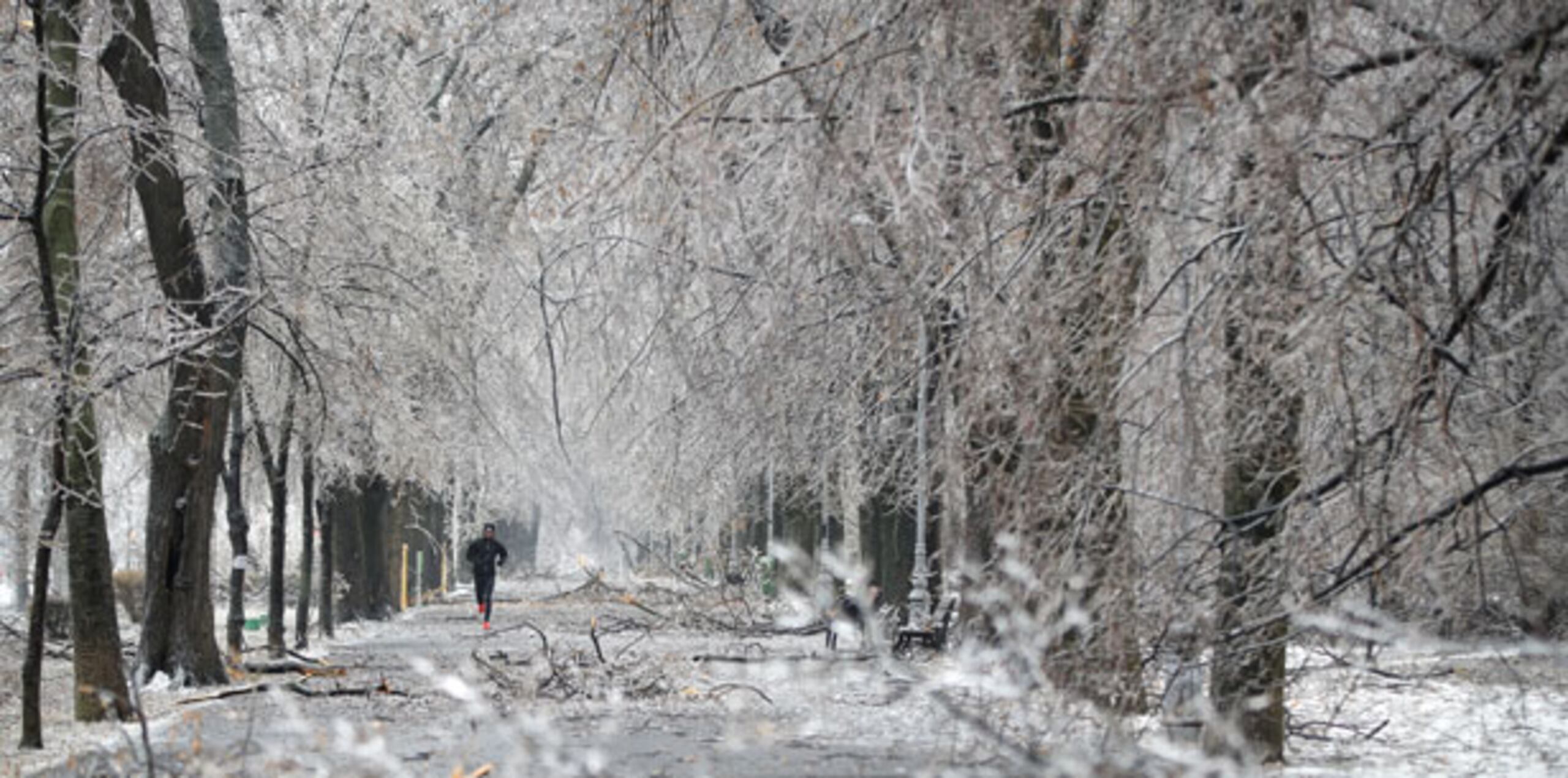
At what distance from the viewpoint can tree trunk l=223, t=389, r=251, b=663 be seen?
74.3ft

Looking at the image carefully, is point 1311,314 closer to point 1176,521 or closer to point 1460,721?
point 1176,521

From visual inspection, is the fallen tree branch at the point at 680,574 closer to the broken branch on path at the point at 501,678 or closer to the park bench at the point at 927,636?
the park bench at the point at 927,636

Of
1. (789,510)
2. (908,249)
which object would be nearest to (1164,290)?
(908,249)

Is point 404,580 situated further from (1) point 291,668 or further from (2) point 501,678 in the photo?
(2) point 501,678

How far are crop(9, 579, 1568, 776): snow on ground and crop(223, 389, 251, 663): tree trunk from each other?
1622mm

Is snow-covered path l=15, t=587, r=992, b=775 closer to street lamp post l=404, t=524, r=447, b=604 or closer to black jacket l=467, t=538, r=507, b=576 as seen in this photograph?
black jacket l=467, t=538, r=507, b=576

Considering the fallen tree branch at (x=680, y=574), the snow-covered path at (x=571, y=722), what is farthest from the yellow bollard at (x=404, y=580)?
the snow-covered path at (x=571, y=722)

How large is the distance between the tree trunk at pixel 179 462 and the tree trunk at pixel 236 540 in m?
3.36

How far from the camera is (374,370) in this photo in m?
19.8

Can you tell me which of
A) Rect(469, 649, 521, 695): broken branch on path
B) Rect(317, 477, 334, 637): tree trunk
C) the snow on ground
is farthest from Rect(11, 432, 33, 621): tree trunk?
Rect(317, 477, 334, 637): tree trunk

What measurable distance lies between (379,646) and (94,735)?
14.4m

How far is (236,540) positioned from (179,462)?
4.74m

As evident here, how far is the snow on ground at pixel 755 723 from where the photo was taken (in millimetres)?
7961

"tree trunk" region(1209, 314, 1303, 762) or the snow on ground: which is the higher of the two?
"tree trunk" region(1209, 314, 1303, 762)
